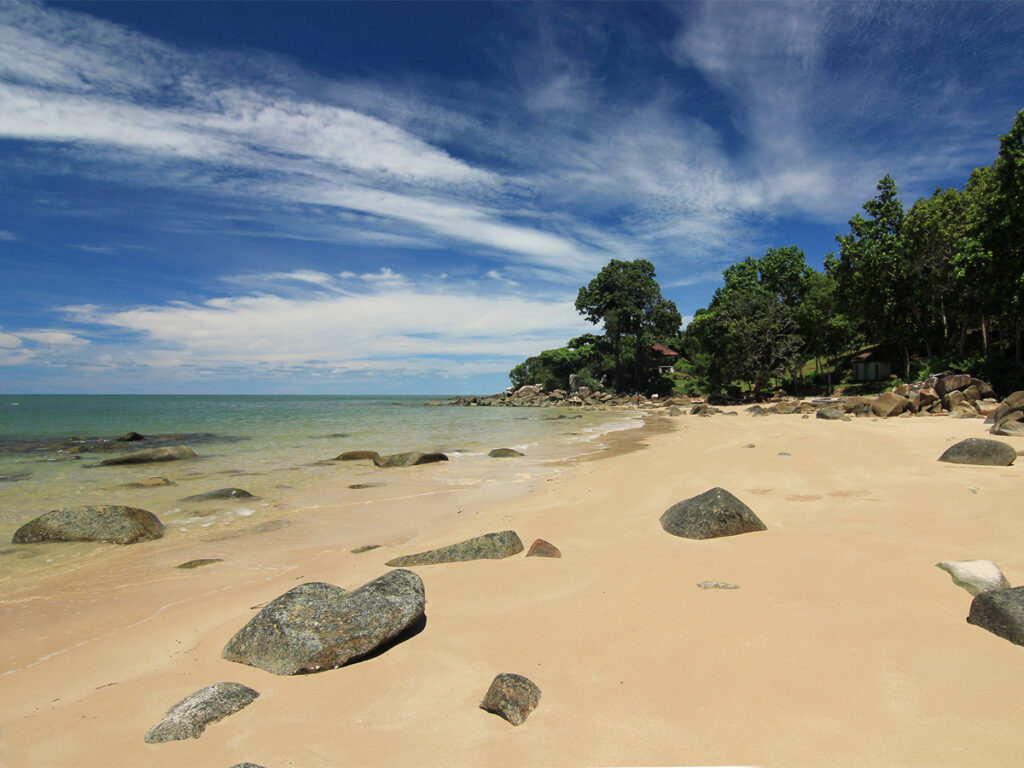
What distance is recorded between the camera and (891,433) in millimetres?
13758

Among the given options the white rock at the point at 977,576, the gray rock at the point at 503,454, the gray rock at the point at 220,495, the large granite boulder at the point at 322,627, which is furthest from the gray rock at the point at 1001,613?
the gray rock at the point at 503,454

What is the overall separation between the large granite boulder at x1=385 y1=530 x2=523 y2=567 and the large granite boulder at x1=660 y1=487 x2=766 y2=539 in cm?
191

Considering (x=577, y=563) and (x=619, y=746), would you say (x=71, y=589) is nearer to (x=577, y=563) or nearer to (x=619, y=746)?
(x=577, y=563)

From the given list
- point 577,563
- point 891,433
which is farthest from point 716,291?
point 577,563

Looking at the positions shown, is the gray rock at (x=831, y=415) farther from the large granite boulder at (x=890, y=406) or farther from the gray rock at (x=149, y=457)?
the gray rock at (x=149, y=457)

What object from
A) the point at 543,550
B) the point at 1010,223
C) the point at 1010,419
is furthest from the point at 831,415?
the point at 543,550

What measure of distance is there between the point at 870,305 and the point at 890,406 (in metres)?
16.9

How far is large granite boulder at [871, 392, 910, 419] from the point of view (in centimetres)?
1986

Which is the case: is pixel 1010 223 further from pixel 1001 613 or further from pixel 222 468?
pixel 222 468

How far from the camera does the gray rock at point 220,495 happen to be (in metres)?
9.85

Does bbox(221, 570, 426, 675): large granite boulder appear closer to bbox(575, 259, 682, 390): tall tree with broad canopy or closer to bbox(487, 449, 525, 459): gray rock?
bbox(487, 449, 525, 459): gray rock

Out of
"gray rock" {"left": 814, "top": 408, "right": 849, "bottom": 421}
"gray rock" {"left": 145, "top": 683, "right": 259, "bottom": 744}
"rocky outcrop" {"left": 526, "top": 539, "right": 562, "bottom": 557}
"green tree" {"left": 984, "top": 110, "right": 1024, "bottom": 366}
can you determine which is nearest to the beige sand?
"gray rock" {"left": 145, "top": 683, "right": 259, "bottom": 744}

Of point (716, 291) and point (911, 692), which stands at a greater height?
point (716, 291)

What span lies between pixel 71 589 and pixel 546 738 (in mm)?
5875
